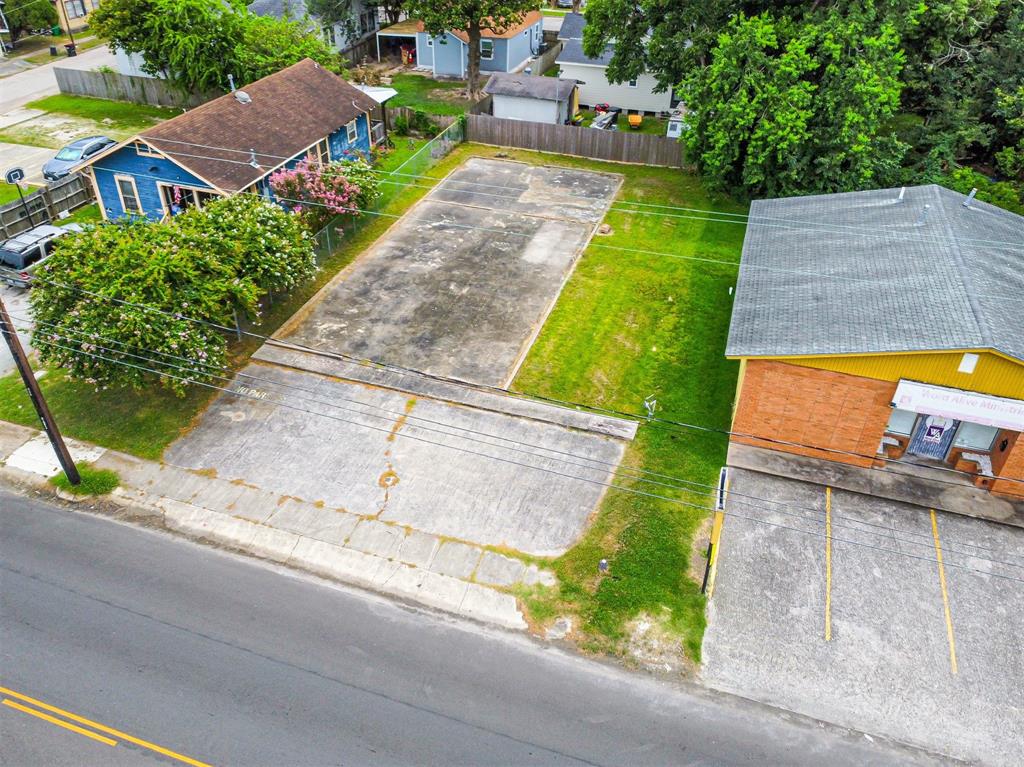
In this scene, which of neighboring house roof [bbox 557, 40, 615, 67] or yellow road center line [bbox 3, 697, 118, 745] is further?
neighboring house roof [bbox 557, 40, 615, 67]

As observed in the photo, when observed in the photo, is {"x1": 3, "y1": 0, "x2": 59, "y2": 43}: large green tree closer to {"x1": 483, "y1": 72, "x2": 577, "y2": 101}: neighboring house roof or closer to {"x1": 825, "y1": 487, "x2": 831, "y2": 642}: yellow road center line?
{"x1": 483, "y1": 72, "x2": 577, "y2": 101}: neighboring house roof

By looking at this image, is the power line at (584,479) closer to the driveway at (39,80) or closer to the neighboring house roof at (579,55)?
the neighboring house roof at (579,55)

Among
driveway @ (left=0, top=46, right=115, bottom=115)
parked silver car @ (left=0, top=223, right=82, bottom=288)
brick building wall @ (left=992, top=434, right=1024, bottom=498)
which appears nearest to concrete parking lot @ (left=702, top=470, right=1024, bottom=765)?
brick building wall @ (left=992, top=434, right=1024, bottom=498)

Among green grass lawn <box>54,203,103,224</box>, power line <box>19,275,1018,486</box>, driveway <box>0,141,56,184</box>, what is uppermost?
driveway <box>0,141,56,184</box>

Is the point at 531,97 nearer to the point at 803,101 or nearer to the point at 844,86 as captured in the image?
the point at 803,101

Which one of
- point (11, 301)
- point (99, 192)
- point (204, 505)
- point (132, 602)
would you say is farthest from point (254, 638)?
point (99, 192)

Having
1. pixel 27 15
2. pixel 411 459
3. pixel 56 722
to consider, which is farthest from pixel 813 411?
pixel 27 15
